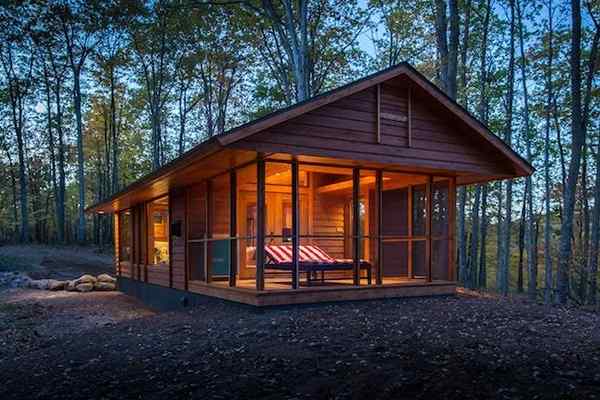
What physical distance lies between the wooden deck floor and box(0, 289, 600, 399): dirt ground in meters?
0.14

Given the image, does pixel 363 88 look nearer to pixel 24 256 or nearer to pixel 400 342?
pixel 400 342

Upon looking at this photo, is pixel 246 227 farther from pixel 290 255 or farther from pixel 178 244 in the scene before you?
pixel 290 255

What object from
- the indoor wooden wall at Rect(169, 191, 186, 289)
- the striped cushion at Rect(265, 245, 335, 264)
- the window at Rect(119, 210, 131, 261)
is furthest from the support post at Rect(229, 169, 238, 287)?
the window at Rect(119, 210, 131, 261)

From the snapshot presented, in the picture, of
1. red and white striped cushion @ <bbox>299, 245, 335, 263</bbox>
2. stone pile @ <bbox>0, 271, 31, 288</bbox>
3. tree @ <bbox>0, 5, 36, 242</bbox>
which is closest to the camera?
red and white striped cushion @ <bbox>299, 245, 335, 263</bbox>

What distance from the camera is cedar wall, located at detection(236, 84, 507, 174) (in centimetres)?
722

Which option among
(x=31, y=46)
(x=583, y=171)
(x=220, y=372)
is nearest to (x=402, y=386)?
(x=220, y=372)

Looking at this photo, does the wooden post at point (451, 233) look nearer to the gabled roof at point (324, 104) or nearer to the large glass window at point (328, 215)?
the gabled roof at point (324, 104)

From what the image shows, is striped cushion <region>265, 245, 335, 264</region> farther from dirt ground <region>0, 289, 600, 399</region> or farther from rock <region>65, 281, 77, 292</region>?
rock <region>65, 281, 77, 292</region>

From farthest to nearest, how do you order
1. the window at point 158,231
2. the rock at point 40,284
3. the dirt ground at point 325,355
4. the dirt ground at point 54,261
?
the dirt ground at point 54,261
the rock at point 40,284
the window at point 158,231
the dirt ground at point 325,355

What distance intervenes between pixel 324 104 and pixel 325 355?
3.82 metres

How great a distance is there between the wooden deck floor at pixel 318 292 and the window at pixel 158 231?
3.92 metres

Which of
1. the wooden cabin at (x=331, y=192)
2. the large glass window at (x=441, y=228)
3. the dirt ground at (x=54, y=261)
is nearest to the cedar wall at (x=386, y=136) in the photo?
the wooden cabin at (x=331, y=192)

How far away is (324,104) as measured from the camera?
733 centimetres

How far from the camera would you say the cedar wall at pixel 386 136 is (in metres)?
7.22
